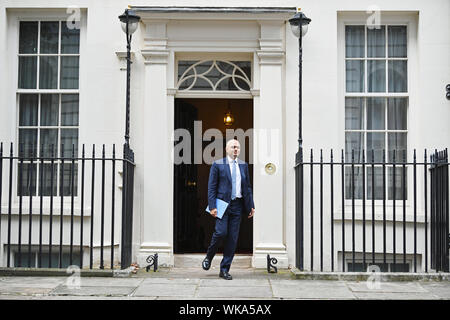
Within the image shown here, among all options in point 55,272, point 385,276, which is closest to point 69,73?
point 55,272

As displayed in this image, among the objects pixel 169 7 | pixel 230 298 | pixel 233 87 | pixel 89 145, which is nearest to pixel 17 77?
→ pixel 89 145

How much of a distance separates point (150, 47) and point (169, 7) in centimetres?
64

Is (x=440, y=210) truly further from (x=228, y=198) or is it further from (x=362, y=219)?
(x=228, y=198)

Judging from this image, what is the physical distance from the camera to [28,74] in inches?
399

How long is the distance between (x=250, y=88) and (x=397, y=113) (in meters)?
2.23

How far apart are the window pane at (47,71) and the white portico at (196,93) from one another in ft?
4.23

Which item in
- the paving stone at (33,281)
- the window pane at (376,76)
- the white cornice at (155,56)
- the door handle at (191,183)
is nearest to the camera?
the paving stone at (33,281)

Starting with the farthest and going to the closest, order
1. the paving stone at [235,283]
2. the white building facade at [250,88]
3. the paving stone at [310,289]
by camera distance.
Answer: the white building facade at [250,88]
the paving stone at [235,283]
the paving stone at [310,289]

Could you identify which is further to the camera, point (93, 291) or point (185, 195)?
point (185, 195)

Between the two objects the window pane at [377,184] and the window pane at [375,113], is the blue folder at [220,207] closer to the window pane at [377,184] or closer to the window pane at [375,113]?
the window pane at [377,184]

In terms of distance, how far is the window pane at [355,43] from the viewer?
32.8 feet

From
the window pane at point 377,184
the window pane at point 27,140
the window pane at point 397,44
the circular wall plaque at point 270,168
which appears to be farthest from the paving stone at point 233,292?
the window pane at point 397,44

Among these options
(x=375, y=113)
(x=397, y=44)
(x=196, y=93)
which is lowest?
(x=375, y=113)

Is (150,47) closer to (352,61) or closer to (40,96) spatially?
(40,96)
